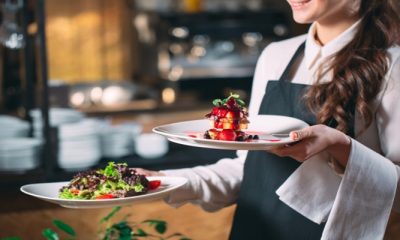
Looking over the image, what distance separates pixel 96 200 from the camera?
1415mm

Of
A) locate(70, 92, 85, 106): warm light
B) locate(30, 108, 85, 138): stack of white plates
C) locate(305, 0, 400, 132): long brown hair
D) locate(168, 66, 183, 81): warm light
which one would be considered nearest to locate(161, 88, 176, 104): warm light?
locate(168, 66, 183, 81): warm light

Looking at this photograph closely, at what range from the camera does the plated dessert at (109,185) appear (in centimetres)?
154

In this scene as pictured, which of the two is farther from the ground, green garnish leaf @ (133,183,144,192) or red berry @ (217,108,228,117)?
red berry @ (217,108,228,117)

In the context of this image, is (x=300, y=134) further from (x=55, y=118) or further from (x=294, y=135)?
(x=55, y=118)

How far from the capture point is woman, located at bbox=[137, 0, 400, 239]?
168cm

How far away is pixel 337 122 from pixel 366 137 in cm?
9

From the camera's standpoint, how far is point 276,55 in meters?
2.06

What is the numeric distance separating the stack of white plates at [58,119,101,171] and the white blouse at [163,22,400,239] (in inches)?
42.0

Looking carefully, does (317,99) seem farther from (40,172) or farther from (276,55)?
(40,172)

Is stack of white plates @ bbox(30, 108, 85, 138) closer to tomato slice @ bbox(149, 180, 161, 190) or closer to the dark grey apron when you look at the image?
the dark grey apron

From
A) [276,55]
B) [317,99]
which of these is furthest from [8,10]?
[317,99]

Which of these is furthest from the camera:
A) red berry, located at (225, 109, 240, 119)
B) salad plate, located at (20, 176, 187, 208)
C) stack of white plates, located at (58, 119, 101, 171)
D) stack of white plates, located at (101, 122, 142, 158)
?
stack of white plates, located at (101, 122, 142, 158)

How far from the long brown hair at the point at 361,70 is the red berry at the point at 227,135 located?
13.5 inches

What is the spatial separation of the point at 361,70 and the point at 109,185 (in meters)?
0.74
